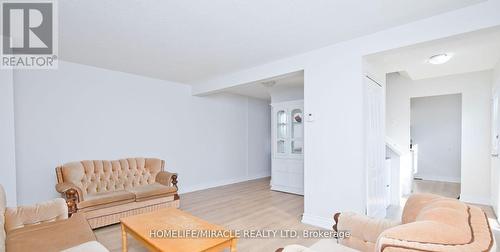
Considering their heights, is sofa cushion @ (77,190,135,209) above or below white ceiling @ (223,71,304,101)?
below

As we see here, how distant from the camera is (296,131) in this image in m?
5.21

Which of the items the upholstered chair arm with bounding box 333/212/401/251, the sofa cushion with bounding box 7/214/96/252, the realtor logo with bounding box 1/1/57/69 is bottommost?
the sofa cushion with bounding box 7/214/96/252

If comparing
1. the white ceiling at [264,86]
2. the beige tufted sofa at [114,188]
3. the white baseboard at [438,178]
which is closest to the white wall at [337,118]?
the white ceiling at [264,86]

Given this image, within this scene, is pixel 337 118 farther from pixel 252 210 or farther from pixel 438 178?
pixel 438 178

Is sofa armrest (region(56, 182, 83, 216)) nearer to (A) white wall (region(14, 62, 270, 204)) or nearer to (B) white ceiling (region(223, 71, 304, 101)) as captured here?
(A) white wall (region(14, 62, 270, 204))

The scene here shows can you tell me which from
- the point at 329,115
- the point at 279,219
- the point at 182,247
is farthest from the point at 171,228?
the point at 329,115

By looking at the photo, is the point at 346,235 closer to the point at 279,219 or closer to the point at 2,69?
the point at 279,219

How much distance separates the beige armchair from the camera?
5.74 ft

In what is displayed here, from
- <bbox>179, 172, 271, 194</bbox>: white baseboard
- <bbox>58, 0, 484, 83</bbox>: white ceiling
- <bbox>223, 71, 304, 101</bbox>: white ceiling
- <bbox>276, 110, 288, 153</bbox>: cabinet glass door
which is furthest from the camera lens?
<bbox>276, 110, 288, 153</bbox>: cabinet glass door

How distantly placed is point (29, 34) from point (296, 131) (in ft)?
14.8

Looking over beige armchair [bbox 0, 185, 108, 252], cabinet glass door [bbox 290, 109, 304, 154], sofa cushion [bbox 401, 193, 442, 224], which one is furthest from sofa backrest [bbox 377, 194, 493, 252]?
cabinet glass door [bbox 290, 109, 304, 154]

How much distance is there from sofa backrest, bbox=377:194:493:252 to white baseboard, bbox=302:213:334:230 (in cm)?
203

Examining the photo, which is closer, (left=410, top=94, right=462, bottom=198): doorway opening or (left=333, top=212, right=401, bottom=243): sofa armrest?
(left=333, top=212, right=401, bottom=243): sofa armrest

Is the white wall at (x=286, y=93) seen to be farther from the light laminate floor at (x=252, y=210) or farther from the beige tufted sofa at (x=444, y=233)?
the beige tufted sofa at (x=444, y=233)
